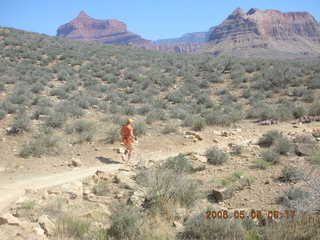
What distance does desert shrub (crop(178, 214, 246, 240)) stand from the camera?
4.57 metres

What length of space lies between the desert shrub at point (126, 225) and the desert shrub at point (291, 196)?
9.33 feet

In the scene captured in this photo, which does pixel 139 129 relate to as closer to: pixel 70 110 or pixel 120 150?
pixel 120 150

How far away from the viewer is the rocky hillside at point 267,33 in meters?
116

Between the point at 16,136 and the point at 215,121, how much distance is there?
8.51 metres

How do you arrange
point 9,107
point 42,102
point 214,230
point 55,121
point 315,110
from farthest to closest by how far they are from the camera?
point 42,102, point 315,110, point 9,107, point 55,121, point 214,230

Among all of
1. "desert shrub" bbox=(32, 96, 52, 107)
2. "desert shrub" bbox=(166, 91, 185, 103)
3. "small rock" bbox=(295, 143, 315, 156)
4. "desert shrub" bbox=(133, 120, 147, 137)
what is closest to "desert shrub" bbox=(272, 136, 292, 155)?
"small rock" bbox=(295, 143, 315, 156)

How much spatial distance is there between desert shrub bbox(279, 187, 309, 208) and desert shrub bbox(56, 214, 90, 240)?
374 cm

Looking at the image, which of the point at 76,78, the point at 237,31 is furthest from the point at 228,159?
the point at 237,31

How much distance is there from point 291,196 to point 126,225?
3.33 meters

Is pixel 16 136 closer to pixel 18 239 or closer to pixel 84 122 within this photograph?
pixel 84 122

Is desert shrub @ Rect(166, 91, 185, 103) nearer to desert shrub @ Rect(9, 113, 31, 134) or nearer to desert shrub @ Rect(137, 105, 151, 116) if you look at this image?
desert shrub @ Rect(137, 105, 151, 116)

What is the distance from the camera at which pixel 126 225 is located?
483cm

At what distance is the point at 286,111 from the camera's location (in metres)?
14.3

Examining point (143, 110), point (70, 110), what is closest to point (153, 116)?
point (143, 110)
